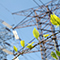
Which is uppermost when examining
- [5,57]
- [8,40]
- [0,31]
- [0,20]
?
[0,20]

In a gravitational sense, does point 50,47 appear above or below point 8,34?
below

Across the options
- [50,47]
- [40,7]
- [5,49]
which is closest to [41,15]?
[40,7]

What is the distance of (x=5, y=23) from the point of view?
8.89 meters

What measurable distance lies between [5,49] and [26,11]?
3.57 m

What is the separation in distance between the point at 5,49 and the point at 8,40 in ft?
4.90

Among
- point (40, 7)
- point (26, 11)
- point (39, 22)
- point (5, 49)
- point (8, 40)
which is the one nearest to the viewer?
point (39, 22)

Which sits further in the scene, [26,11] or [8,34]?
[8,34]

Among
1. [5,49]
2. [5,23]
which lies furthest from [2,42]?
[5,23]

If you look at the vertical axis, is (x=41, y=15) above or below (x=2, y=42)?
above

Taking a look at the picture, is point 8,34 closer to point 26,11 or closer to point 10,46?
point 10,46

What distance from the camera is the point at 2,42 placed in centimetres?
911

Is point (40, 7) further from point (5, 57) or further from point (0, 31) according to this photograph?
point (5, 57)

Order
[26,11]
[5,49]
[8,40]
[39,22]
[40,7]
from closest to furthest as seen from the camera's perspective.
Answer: [39,22]
[40,7]
[26,11]
[5,49]
[8,40]

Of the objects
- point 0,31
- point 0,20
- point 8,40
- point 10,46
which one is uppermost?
point 0,20
